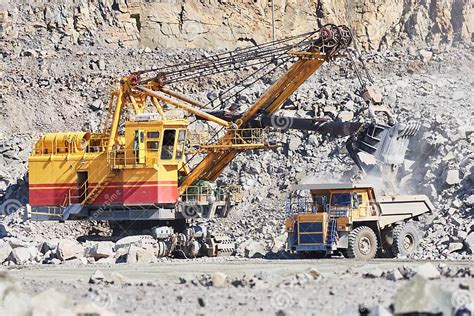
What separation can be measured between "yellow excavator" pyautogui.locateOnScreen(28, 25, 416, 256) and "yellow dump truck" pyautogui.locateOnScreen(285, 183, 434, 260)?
142 inches

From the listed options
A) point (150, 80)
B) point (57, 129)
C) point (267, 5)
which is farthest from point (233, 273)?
point (267, 5)

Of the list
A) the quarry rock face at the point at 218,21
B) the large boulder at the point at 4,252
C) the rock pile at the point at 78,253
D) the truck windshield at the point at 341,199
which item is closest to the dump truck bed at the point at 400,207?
the truck windshield at the point at 341,199

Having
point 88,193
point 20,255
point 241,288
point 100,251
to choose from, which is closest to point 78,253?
point 100,251

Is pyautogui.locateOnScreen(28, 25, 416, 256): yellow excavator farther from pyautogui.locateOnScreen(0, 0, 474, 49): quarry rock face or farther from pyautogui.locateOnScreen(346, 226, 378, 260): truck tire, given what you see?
pyautogui.locateOnScreen(0, 0, 474, 49): quarry rock face

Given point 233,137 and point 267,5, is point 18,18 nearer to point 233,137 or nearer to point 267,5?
point 267,5

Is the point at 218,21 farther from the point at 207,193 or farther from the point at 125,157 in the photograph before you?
the point at 125,157

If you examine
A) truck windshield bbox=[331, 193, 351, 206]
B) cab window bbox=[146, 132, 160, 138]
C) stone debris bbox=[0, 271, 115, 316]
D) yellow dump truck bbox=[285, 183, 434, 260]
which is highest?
cab window bbox=[146, 132, 160, 138]

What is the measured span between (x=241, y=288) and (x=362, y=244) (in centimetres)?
788

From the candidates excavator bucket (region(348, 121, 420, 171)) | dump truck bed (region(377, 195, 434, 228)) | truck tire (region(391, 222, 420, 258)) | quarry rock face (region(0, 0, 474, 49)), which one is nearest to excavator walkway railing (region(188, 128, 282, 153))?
excavator bucket (region(348, 121, 420, 171))

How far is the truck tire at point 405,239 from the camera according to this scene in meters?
27.0

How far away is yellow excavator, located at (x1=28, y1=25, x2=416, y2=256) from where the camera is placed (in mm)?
31219

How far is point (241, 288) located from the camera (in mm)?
19250

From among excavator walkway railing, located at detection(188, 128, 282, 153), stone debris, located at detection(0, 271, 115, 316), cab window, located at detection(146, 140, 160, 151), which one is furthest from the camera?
excavator walkway railing, located at detection(188, 128, 282, 153)

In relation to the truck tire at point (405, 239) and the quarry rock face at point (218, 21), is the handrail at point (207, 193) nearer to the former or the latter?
the truck tire at point (405, 239)
